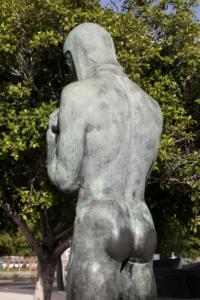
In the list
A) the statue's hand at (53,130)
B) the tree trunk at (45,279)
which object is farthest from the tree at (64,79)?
the statue's hand at (53,130)

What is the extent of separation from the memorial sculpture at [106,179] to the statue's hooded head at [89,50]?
147mm

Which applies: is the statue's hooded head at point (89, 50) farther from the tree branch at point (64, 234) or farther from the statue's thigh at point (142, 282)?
the tree branch at point (64, 234)

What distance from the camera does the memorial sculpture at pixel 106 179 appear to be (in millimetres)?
3385

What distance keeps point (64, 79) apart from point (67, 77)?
0.24 meters

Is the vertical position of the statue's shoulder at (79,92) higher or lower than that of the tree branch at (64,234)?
higher

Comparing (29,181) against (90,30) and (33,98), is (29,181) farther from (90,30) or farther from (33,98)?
(90,30)

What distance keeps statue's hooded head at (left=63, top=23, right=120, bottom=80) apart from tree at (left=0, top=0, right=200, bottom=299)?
6518 millimetres

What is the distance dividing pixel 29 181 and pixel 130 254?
8761mm

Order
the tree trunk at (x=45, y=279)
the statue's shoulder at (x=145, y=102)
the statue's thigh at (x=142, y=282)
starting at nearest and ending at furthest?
the statue's thigh at (x=142, y=282) < the statue's shoulder at (x=145, y=102) < the tree trunk at (x=45, y=279)

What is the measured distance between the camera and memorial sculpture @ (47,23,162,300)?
3.38m

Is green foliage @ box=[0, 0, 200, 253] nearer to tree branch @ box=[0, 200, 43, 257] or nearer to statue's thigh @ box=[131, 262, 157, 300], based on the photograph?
tree branch @ box=[0, 200, 43, 257]

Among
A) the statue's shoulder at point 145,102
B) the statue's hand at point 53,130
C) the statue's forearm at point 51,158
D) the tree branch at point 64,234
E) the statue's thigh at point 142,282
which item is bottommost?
the statue's thigh at point 142,282

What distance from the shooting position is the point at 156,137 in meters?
A: 3.81

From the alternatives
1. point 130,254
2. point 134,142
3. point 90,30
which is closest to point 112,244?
point 130,254
